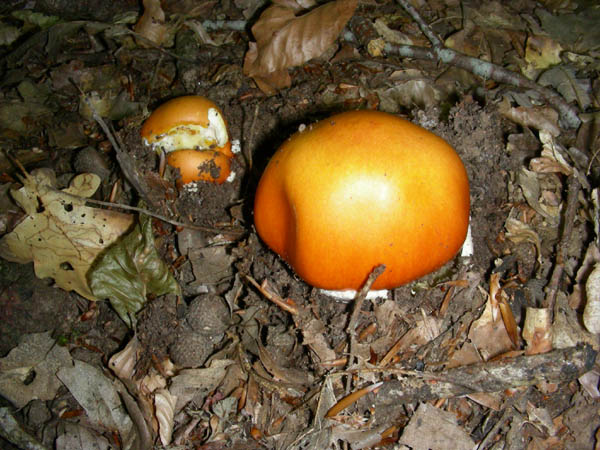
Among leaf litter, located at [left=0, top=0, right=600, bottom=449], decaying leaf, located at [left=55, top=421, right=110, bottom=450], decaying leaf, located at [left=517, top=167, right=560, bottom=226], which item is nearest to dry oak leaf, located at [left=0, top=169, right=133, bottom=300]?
leaf litter, located at [left=0, top=0, right=600, bottom=449]

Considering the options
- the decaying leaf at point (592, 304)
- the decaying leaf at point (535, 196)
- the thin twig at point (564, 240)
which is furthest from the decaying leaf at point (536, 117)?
the decaying leaf at point (592, 304)

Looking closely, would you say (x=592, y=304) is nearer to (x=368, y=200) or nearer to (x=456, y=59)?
(x=368, y=200)

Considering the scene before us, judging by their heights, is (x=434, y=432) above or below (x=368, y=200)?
below

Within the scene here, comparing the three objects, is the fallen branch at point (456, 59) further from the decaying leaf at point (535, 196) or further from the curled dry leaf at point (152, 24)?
the curled dry leaf at point (152, 24)

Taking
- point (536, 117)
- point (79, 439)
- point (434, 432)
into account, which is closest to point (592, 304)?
point (434, 432)

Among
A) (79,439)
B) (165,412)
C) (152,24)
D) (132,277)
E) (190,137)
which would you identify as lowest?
(79,439)

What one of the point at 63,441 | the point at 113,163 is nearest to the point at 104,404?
the point at 63,441
